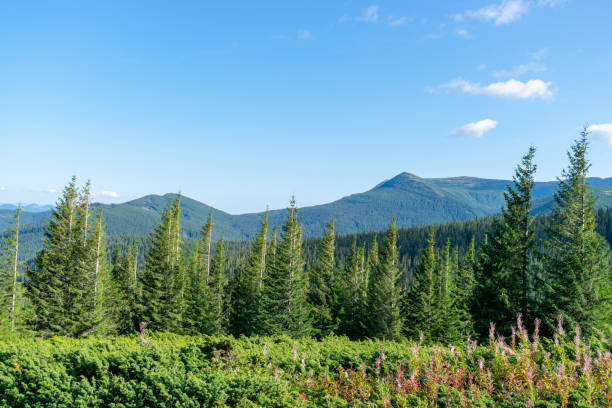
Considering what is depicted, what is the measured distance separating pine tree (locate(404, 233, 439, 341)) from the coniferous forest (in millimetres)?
161

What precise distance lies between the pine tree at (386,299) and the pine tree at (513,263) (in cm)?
1053

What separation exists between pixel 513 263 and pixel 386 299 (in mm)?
13297

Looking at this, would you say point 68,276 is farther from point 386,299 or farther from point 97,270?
point 386,299

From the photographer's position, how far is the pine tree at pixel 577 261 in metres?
21.2

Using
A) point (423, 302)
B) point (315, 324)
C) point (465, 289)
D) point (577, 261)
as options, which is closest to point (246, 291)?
point (315, 324)

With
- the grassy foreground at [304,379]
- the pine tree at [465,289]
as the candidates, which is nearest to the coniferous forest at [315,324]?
the grassy foreground at [304,379]

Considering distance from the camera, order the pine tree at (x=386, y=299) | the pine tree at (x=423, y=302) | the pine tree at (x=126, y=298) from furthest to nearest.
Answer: the pine tree at (x=126, y=298) < the pine tree at (x=423, y=302) < the pine tree at (x=386, y=299)

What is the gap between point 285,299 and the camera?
112ft

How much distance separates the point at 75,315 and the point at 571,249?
124ft

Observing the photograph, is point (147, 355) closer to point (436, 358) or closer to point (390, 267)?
point (436, 358)

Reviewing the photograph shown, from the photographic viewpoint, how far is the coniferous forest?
24.3 ft

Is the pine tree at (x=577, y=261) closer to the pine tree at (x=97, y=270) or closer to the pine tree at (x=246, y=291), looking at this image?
the pine tree at (x=246, y=291)

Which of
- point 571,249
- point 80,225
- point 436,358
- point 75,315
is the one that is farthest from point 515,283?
point 80,225

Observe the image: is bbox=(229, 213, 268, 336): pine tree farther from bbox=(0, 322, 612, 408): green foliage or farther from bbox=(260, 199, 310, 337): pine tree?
bbox=(0, 322, 612, 408): green foliage
